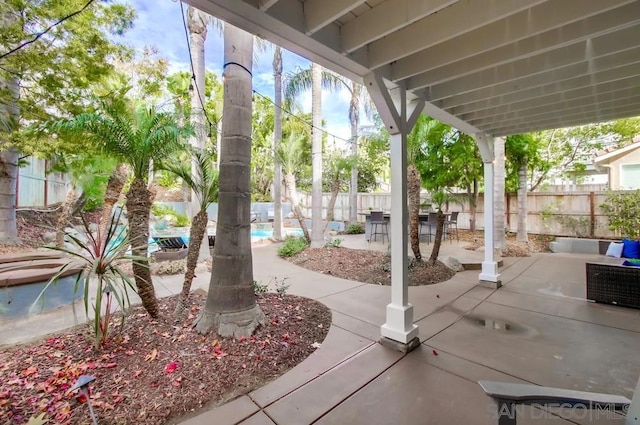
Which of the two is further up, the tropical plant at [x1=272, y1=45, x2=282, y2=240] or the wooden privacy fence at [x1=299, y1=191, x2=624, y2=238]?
the tropical plant at [x1=272, y1=45, x2=282, y2=240]

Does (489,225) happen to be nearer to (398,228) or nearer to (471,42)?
(398,228)

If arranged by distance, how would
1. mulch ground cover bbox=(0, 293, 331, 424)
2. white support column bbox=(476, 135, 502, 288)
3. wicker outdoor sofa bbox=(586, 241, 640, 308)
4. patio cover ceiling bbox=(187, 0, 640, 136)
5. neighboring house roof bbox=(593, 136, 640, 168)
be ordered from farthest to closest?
neighboring house roof bbox=(593, 136, 640, 168) → white support column bbox=(476, 135, 502, 288) → wicker outdoor sofa bbox=(586, 241, 640, 308) → patio cover ceiling bbox=(187, 0, 640, 136) → mulch ground cover bbox=(0, 293, 331, 424)

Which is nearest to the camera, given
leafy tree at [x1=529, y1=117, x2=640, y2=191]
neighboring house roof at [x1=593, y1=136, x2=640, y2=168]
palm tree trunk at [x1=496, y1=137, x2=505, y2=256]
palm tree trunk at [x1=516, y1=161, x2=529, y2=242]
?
palm tree trunk at [x1=496, y1=137, x2=505, y2=256]

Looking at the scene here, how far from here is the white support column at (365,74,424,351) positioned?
2.90 metres

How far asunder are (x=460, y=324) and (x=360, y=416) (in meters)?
2.12

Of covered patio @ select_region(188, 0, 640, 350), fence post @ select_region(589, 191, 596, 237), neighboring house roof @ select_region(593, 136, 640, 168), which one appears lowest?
fence post @ select_region(589, 191, 596, 237)

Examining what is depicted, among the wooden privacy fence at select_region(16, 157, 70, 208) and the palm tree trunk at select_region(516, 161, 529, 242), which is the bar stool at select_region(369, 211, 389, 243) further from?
the wooden privacy fence at select_region(16, 157, 70, 208)

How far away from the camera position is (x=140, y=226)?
2.96 metres

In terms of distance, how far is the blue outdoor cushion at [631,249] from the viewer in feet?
19.6

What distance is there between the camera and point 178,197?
17281mm

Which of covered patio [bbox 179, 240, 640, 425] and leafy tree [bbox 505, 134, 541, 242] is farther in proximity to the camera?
leafy tree [bbox 505, 134, 541, 242]

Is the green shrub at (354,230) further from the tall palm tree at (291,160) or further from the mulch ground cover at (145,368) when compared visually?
the mulch ground cover at (145,368)

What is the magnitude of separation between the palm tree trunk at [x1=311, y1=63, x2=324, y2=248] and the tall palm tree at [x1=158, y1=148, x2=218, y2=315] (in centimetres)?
471

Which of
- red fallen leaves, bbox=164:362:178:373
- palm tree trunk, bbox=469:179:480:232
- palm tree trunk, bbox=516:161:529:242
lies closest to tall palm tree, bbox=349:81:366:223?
palm tree trunk, bbox=469:179:480:232
